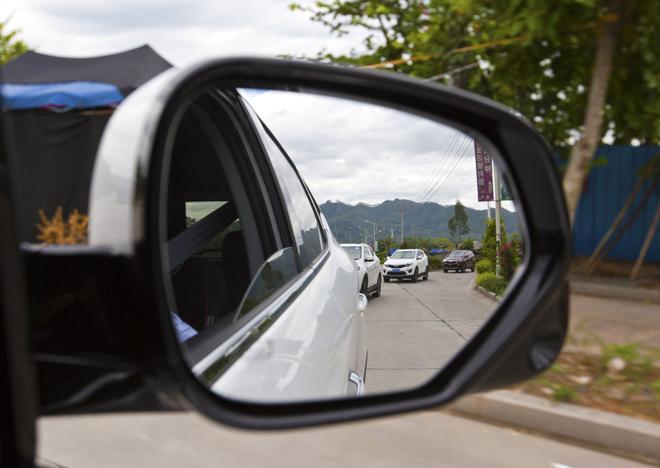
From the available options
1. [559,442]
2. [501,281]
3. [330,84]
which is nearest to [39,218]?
[330,84]

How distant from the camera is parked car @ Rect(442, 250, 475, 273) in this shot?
1.68m

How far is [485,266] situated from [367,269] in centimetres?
82

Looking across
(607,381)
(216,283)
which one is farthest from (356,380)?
(607,381)

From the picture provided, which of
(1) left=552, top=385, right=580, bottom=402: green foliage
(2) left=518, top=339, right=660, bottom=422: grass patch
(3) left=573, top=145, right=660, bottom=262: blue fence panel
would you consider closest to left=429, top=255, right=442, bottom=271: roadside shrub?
(2) left=518, top=339, right=660, bottom=422: grass patch

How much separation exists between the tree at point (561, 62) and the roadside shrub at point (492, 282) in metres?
3.97

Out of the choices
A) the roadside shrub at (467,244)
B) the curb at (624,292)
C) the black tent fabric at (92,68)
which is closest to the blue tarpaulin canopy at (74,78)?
the black tent fabric at (92,68)

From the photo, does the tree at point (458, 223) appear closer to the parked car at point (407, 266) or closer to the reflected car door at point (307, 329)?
the parked car at point (407, 266)

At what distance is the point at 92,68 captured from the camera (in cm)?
95

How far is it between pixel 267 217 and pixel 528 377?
4.03 ft

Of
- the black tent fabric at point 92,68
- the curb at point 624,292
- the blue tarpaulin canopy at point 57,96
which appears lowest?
the curb at point 624,292

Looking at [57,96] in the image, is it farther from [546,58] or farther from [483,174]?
[546,58]

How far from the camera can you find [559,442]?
4.22 metres

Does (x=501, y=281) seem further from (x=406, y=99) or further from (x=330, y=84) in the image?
(x=330, y=84)

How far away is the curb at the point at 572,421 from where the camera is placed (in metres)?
Answer: 3.97
